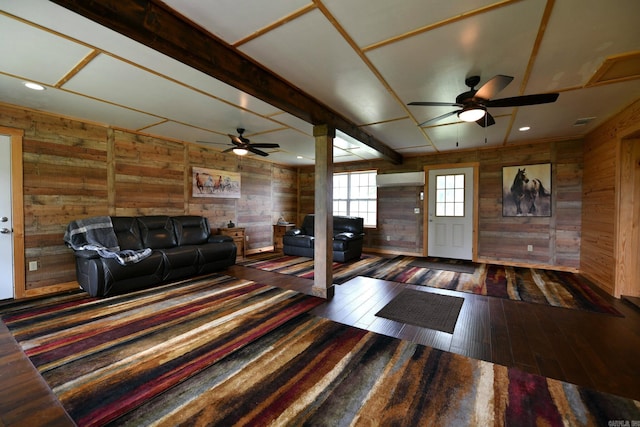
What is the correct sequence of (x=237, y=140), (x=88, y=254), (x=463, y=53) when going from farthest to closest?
(x=237, y=140) < (x=88, y=254) < (x=463, y=53)

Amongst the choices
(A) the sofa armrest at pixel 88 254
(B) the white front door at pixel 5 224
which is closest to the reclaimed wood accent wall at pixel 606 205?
(A) the sofa armrest at pixel 88 254

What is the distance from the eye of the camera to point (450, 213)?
6066mm

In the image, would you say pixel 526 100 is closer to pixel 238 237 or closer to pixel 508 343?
pixel 508 343

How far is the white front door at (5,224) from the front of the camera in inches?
132

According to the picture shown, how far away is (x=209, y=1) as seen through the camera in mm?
1658

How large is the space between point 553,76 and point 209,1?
3.06m

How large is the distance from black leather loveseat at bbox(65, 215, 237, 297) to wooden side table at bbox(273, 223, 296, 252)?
2.09m

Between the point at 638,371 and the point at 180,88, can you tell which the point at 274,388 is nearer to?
the point at 638,371

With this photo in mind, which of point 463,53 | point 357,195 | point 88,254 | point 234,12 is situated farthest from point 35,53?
point 357,195

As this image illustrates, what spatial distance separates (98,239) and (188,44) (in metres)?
3.33

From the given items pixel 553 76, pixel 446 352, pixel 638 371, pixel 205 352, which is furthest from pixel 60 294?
pixel 553 76

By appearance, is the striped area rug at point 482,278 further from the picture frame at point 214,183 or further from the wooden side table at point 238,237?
the picture frame at point 214,183

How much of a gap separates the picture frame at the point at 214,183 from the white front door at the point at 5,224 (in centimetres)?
246

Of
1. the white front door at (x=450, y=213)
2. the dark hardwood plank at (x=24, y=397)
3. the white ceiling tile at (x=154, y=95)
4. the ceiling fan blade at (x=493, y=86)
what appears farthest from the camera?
the white front door at (x=450, y=213)
